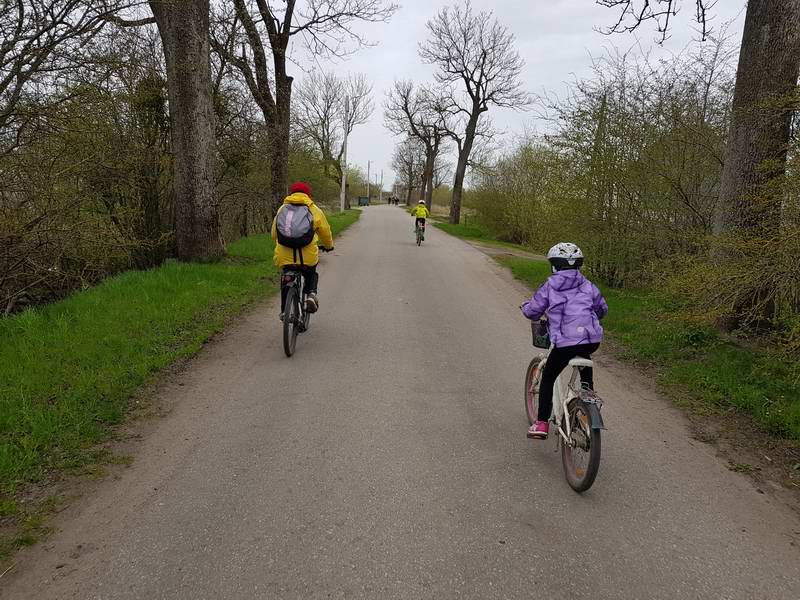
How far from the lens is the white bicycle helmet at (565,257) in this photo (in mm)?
3580

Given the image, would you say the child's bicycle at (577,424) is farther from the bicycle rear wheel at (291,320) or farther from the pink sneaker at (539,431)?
the bicycle rear wheel at (291,320)

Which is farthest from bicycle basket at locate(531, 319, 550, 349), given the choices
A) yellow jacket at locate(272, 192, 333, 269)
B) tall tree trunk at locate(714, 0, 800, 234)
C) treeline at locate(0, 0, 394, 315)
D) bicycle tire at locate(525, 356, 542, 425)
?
treeline at locate(0, 0, 394, 315)

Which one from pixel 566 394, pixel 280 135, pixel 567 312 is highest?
pixel 280 135

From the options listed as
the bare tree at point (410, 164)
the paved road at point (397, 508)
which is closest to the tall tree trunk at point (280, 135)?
the paved road at point (397, 508)

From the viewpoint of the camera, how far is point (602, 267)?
1046 centimetres

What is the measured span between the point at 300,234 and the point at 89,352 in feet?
8.13

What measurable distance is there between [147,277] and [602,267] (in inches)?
341

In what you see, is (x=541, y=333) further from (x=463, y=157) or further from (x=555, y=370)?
(x=463, y=157)

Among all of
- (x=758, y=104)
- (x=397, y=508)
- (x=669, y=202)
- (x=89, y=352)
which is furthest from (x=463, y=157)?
(x=397, y=508)

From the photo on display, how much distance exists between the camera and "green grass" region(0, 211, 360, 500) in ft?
11.5

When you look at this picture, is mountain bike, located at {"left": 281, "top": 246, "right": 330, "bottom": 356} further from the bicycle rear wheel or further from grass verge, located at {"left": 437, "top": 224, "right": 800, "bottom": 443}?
grass verge, located at {"left": 437, "top": 224, "right": 800, "bottom": 443}

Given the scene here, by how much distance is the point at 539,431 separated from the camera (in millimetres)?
3771

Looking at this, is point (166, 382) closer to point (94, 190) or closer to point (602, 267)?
point (94, 190)

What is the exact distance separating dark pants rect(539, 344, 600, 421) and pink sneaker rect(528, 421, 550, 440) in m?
0.04
